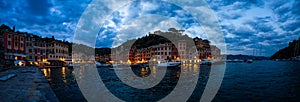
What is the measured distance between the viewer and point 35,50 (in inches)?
2793

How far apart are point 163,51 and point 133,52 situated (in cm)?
4012

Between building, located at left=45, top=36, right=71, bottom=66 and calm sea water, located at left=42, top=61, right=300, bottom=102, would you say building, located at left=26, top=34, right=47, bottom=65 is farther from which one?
calm sea water, located at left=42, top=61, right=300, bottom=102

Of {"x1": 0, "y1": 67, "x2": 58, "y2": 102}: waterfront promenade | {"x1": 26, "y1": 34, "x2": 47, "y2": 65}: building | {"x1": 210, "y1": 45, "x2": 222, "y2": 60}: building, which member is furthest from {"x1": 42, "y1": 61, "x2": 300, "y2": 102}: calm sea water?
Result: {"x1": 210, "y1": 45, "x2": 222, "y2": 60}: building

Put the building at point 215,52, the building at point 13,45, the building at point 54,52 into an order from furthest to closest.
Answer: the building at point 215,52 → the building at point 54,52 → the building at point 13,45

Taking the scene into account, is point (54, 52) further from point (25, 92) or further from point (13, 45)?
point (25, 92)

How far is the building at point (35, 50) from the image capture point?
223 ft

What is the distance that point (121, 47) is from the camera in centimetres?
13900

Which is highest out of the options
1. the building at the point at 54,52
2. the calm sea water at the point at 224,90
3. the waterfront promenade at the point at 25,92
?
the building at the point at 54,52

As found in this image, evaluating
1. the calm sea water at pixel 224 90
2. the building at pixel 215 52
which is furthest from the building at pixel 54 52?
the building at pixel 215 52

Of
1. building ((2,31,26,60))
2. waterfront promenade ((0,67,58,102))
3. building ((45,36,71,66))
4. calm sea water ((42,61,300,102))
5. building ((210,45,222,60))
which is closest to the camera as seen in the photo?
waterfront promenade ((0,67,58,102))

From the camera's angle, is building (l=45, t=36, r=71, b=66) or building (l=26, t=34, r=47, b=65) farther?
building (l=45, t=36, r=71, b=66)

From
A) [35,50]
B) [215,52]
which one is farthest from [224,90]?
[215,52]

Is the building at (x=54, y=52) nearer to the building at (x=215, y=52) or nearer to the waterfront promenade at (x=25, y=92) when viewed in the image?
the waterfront promenade at (x=25, y=92)

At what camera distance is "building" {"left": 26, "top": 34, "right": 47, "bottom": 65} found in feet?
223
